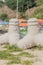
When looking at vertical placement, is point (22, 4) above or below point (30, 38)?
below

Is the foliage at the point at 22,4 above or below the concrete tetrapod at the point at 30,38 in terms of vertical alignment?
below

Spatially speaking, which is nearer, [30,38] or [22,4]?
[30,38]

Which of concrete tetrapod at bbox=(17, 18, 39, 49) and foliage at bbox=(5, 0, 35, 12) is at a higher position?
concrete tetrapod at bbox=(17, 18, 39, 49)

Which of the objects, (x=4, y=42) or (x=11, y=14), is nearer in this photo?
(x=4, y=42)

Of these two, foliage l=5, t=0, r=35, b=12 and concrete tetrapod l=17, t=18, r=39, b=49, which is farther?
foliage l=5, t=0, r=35, b=12

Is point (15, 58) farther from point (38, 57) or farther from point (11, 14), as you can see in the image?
point (11, 14)

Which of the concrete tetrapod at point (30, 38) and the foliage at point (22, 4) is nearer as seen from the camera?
the concrete tetrapod at point (30, 38)

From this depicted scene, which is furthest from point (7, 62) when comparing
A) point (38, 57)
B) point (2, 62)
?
point (38, 57)

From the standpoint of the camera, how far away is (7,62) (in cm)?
762

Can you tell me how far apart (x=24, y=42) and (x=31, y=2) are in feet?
148

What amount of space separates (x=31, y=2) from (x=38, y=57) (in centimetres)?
4685

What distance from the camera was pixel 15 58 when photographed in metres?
8.16

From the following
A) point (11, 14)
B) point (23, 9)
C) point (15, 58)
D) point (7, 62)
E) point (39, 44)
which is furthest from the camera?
point (23, 9)

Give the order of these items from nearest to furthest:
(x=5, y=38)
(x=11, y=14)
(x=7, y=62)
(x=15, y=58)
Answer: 1. (x=7, y=62)
2. (x=15, y=58)
3. (x=5, y=38)
4. (x=11, y=14)
